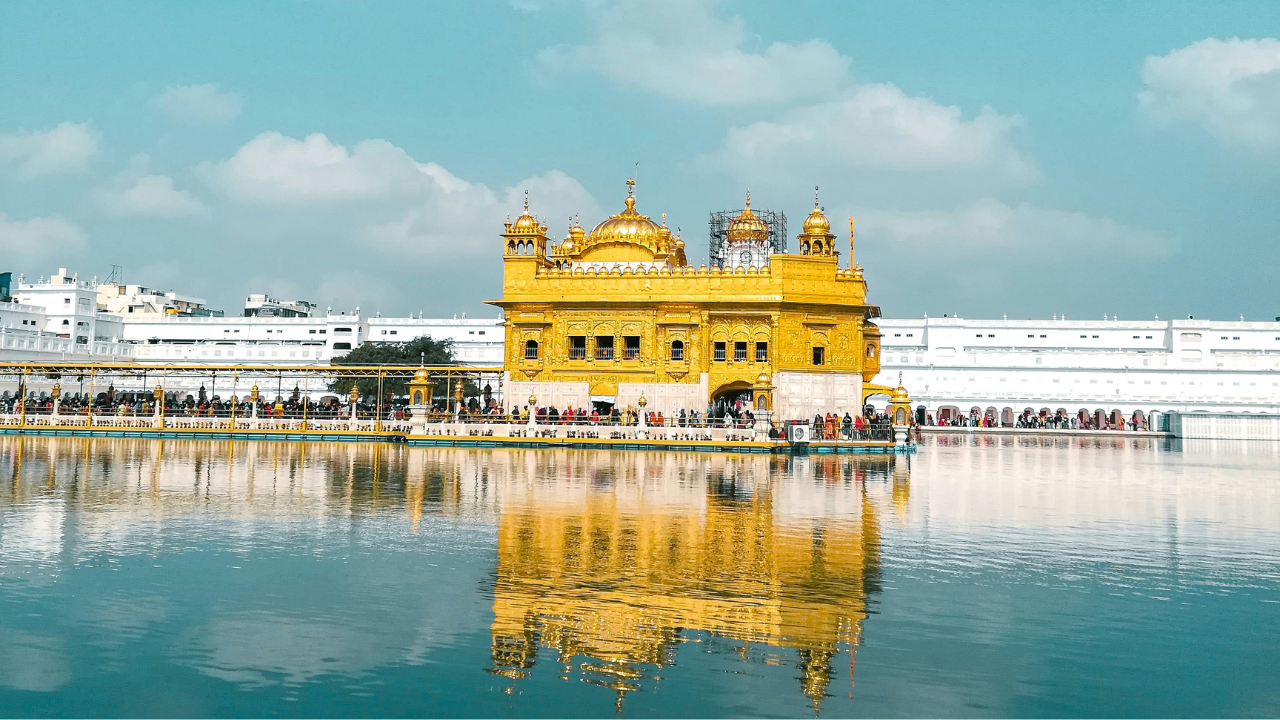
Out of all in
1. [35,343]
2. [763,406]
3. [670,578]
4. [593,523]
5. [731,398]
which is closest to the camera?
[670,578]

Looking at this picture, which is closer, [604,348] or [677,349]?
[677,349]

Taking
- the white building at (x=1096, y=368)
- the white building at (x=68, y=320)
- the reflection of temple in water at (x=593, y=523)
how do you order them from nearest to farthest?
the reflection of temple in water at (x=593, y=523) < the white building at (x=68, y=320) < the white building at (x=1096, y=368)

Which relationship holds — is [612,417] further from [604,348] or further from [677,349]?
[677,349]

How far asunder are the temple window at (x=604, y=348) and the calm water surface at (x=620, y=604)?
2426 cm

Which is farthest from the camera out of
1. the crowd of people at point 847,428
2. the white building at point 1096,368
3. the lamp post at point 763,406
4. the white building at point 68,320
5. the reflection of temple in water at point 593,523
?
the white building at point 1096,368

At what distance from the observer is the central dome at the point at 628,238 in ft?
161

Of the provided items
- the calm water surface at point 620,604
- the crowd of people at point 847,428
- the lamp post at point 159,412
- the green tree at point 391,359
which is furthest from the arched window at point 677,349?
the green tree at point 391,359

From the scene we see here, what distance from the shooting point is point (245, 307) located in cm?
11738

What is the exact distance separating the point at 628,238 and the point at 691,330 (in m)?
6.79

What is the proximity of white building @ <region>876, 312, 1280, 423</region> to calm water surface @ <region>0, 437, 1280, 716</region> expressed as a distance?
79.1 metres

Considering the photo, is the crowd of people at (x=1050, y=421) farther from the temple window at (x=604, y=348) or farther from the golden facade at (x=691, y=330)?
the temple window at (x=604, y=348)

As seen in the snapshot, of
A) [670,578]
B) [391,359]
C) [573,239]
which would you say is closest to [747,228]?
[573,239]

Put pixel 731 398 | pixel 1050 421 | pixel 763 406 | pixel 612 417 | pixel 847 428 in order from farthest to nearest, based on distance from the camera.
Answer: pixel 1050 421, pixel 731 398, pixel 612 417, pixel 847 428, pixel 763 406

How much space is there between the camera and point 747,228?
63.1 meters
